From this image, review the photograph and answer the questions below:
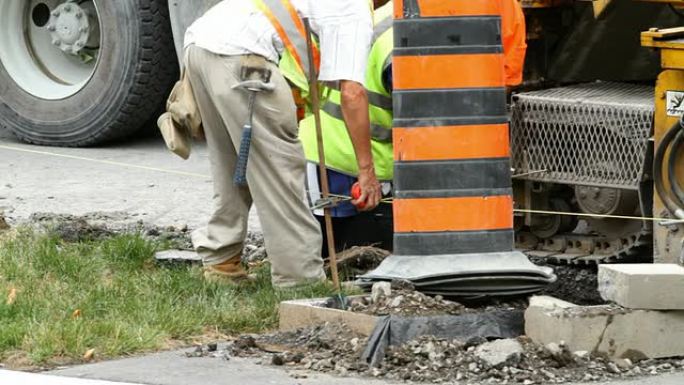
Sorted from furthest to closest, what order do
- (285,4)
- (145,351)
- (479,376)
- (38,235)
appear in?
1. (38,235)
2. (285,4)
3. (145,351)
4. (479,376)

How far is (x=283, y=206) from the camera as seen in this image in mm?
7438

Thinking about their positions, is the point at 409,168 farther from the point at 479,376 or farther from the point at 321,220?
the point at 321,220

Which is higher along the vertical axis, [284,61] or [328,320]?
[284,61]

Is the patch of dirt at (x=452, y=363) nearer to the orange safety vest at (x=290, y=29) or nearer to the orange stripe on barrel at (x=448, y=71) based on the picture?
the orange stripe on barrel at (x=448, y=71)

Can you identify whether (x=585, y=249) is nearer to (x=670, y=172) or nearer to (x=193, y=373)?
(x=670, y=172)

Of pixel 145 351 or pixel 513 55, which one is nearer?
pixel 145 351

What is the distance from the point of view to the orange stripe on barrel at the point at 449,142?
6.64 meters

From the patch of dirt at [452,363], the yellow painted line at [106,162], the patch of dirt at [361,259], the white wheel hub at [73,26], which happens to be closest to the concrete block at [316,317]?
the patch of dirt at [452,363]

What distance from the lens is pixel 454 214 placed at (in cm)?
666

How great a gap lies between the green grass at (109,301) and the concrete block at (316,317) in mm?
217

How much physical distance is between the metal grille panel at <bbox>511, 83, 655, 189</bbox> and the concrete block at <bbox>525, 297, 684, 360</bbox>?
1.16 m

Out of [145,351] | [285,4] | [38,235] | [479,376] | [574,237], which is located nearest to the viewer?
[479,376]

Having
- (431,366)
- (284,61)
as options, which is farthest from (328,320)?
(284,61)

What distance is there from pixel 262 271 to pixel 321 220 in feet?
1.48
